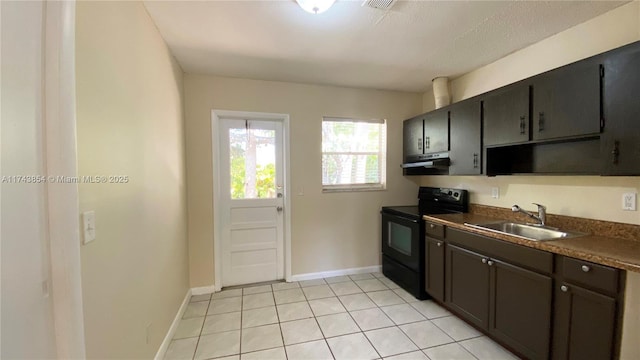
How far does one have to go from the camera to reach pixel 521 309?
1.81 metres

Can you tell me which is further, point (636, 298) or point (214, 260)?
point (214, 260)

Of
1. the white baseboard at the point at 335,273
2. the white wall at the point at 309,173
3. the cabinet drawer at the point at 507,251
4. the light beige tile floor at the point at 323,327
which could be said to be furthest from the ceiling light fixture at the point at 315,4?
the white baseboard at the point at 335,273

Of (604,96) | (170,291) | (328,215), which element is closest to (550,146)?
(604,96)

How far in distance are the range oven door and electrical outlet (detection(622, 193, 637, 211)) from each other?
1.45 meters

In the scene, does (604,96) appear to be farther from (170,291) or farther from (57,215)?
(170,291)

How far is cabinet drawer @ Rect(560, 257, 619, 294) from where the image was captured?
136cm

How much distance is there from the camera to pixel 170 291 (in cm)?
221

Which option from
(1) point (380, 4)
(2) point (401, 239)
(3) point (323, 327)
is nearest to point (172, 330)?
(3) point (323, 327)

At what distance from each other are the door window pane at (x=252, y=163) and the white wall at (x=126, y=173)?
858 millimetres

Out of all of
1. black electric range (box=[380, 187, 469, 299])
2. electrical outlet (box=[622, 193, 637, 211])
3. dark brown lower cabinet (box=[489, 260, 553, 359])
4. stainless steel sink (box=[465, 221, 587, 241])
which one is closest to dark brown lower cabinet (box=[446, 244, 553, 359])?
dark brown lower cabinet (box=[489, 260, 553, 359])

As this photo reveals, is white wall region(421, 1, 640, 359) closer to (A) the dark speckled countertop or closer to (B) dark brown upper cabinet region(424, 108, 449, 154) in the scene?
(A) the dark speckled countertop

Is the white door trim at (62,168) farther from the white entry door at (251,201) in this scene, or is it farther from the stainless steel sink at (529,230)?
the stainless steel sink at (529,230)

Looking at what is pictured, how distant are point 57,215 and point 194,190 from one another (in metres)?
2.20

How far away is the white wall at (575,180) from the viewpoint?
166 cm
